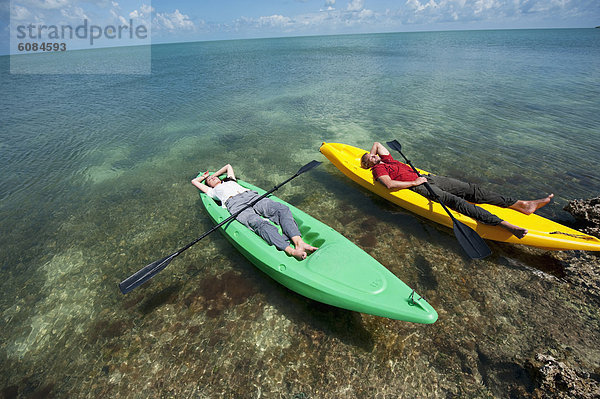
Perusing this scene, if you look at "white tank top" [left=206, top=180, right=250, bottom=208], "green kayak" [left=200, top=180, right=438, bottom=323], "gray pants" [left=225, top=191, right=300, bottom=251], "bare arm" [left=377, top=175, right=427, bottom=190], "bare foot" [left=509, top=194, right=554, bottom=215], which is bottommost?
"green kayak" [left=200, top=180, right=438, bottom=323]

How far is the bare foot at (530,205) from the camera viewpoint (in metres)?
4.65

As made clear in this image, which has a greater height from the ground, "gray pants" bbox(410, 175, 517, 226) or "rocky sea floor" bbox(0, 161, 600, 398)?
"gray pants" bbox(410, 175, 517, 226)

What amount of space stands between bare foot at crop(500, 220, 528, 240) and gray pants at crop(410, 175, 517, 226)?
3.3 inches

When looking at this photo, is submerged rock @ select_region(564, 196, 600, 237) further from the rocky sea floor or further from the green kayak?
the green kayak

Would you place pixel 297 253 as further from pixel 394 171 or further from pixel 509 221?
pixel 509 221

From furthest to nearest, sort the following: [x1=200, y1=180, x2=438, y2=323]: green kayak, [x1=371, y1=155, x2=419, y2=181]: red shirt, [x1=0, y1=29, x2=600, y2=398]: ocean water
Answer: [x1=371, y1=155, x2=419, y2=181]: red shirt → [x1=0, y1=29, x2=600, y2=398]: ocean water → [x1=200, y1=180, x2=438, y2=323]: green kayak

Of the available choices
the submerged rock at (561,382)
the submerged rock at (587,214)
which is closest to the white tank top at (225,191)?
the submerged rock at (561,382)

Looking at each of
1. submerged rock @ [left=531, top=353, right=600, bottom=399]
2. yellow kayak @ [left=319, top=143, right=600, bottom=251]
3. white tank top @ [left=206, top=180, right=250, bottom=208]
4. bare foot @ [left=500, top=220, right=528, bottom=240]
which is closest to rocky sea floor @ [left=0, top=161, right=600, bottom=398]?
submerged rock @ [left=531, top=353, right=600, bottom=399]

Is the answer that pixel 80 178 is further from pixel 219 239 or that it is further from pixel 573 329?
pixel 573 329

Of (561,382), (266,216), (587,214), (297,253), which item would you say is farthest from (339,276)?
(587,214)

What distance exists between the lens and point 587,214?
4758mm

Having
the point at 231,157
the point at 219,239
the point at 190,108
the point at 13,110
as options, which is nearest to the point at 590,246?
the point at 219,239

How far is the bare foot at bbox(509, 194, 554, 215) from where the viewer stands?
465 cm

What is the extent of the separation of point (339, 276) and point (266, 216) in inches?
79.2
